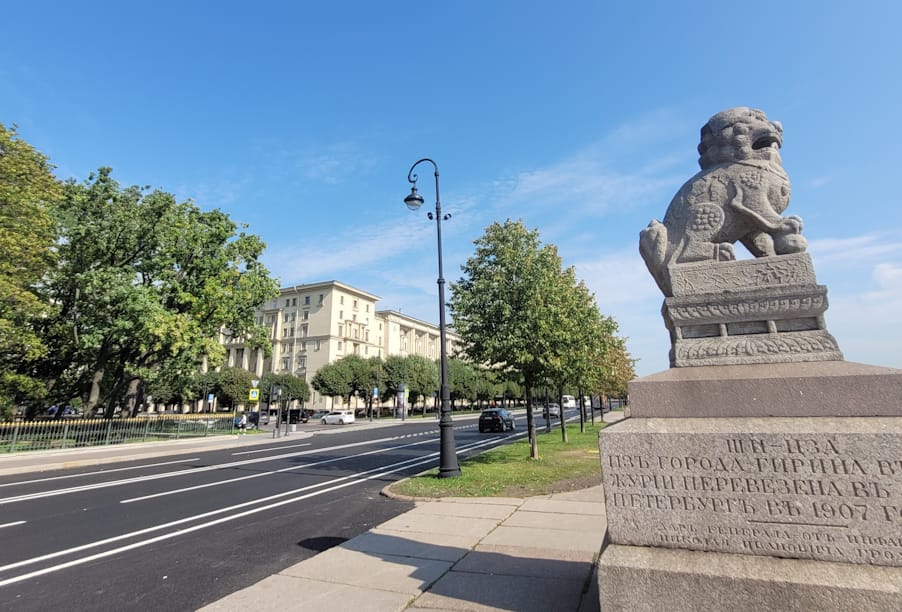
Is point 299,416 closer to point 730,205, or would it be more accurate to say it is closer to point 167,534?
point 167,534

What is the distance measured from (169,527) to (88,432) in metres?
20.6

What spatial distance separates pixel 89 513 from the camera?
8.98 m

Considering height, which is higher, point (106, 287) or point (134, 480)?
point (106, 287)

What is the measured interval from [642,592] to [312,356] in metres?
78.4

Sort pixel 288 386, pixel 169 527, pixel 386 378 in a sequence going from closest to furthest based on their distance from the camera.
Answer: pixel 169 527 → pixel 288 386 → pixel 386 378

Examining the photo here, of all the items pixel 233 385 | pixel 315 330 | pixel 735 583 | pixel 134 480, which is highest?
pixel 315 330

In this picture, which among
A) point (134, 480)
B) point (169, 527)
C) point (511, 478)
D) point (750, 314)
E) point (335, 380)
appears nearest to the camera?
point (750, 314)

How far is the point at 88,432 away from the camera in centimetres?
2291

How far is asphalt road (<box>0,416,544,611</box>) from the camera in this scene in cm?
502

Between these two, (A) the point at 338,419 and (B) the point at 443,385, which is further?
(A) the point at 338,419

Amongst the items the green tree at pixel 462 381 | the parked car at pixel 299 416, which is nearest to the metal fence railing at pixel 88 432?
the parked car at pixel 299 416

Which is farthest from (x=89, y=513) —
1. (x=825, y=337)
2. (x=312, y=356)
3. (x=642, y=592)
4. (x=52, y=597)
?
(x=312, y=356)

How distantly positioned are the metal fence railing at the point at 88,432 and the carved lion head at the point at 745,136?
27596 millimetres

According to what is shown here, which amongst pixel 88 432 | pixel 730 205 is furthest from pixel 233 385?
pixel 730 205
